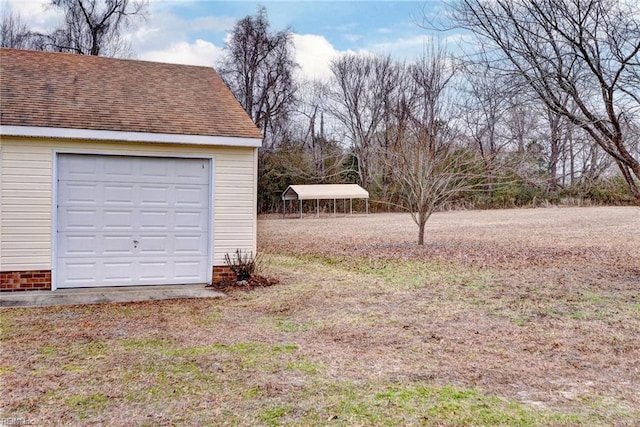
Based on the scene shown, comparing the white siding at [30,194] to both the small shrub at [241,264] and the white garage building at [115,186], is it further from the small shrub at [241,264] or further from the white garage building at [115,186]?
the small shrub at [241,264]

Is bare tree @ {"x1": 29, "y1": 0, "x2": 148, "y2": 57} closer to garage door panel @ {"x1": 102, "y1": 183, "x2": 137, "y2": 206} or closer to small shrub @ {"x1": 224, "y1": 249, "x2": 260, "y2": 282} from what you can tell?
garage door panel @ {"x1": 102, "y1": 183, "x2": 137, "y2": 206}

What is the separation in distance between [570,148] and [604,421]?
722 cm

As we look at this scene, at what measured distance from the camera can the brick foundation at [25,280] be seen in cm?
735

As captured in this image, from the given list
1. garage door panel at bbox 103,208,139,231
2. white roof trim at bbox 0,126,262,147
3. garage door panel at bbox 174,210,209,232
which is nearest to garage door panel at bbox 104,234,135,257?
garage door panel at bbox 103,208,139,231

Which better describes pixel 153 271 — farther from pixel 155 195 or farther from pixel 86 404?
pixel 86 404

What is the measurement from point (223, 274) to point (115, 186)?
2181 millimetres

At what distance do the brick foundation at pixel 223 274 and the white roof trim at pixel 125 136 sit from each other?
2018 mm

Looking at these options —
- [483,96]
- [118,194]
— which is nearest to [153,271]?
[118,194]

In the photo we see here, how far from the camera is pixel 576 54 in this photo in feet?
25.4

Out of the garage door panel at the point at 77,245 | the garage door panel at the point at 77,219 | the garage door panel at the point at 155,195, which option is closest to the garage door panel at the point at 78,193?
the garage door panel at the point at 77,219

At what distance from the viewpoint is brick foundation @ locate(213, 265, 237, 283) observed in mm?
8344

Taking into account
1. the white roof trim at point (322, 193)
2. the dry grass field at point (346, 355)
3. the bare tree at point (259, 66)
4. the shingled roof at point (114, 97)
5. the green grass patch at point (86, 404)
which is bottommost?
the green grass patch at point (86, 404)

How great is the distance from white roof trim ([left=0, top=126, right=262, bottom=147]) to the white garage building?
0.05 feet

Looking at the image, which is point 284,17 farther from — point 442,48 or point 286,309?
point 286,309
